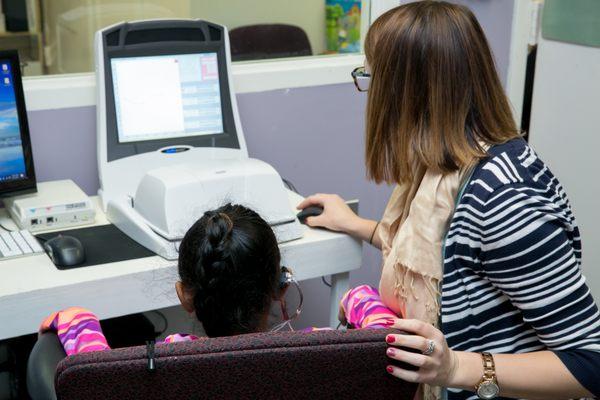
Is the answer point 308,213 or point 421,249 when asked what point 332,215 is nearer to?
point 308,213

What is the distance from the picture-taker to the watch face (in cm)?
112

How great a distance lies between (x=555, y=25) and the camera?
256cm

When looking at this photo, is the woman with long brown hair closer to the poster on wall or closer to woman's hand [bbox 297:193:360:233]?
woman's hand [bbox 297:193:360:233]

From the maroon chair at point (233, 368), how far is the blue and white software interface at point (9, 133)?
3.75 feet

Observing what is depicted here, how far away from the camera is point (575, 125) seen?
2.54 meters

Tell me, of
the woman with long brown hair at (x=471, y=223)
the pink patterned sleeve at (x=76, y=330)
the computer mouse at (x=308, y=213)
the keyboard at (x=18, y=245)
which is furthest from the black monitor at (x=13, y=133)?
the woman with long brown hair at (x=471, y=223)

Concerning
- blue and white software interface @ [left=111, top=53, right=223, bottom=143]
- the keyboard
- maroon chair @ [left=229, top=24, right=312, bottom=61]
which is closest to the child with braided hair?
the keyboard

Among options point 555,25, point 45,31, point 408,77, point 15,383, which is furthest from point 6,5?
point 555,25

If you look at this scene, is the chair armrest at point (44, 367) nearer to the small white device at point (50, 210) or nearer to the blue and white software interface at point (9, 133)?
the small white device at point (50, 210)

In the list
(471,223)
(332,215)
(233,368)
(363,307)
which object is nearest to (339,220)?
(332,215)

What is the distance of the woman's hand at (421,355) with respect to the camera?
0.88m

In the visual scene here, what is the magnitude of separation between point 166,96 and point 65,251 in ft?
1.85

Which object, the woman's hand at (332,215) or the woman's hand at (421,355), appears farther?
the woman's hand at (332,215)

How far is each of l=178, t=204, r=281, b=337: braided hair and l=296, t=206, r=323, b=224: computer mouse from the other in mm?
723
